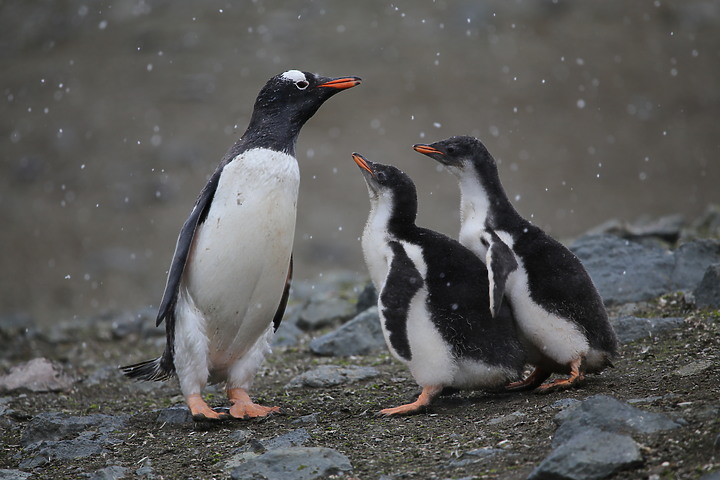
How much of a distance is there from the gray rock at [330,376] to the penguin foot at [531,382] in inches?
42.3

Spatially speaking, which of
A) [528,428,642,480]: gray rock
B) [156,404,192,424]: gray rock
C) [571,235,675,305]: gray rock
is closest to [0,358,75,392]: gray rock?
[156,404,192,424]: gray rock

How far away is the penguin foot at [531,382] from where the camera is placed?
157 inches

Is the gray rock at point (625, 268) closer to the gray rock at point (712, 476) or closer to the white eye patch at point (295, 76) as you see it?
the white eye patch at point (295, 76)

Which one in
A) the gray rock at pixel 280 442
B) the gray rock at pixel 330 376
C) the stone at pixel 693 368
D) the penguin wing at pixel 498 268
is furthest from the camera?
the gray rock at pixel 330 376

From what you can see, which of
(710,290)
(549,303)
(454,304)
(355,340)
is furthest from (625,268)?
(454,304)

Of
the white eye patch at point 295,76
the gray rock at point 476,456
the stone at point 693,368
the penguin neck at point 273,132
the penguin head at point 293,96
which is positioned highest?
the white eye patch at point 295,76

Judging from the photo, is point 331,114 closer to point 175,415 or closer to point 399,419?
point 175,415

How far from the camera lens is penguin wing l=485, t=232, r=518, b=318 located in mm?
3590

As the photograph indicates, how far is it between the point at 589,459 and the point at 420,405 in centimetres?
118

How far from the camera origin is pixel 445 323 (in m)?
3.79

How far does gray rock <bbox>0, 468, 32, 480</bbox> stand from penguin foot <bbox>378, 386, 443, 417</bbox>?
1.51m

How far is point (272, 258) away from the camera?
4141 millimetres

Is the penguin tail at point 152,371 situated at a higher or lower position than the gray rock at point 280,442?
higher

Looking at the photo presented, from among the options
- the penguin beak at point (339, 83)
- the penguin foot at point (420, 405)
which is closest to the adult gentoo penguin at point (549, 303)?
the penguin foot at point (420, 405)
